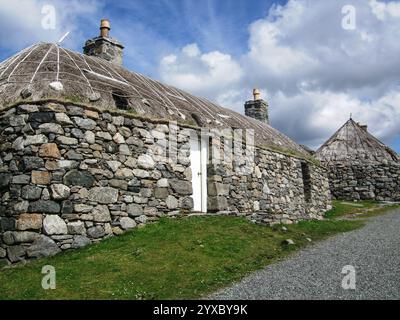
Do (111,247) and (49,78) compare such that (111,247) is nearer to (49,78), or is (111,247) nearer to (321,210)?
(49,78)

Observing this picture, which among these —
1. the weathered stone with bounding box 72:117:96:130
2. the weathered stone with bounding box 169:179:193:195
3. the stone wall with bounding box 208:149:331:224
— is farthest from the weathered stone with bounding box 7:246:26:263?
the stone wall with bounding box 208:149:331:224

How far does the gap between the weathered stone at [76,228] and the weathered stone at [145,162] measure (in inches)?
87.7

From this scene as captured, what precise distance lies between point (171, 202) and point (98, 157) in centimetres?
252

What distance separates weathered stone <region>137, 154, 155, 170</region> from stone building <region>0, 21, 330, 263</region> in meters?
0.03

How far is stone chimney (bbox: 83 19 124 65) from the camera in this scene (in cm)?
1510

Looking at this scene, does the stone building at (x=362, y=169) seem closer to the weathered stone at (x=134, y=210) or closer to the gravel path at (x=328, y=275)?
the gravel path at (x=328, y=275)

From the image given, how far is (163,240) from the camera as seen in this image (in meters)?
9.21

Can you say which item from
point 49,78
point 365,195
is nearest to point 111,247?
point 49,78

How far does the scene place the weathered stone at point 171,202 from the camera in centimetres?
1101

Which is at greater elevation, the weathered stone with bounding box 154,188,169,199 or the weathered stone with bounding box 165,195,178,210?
the weathered stone with bounding box 154,188,169,199

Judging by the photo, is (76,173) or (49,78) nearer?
(76,173)

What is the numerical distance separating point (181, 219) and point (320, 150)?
19.3 metres

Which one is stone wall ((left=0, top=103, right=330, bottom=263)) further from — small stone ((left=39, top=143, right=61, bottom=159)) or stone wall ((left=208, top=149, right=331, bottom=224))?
stone wall ((left=208, top=149, right=331, bottom=224))

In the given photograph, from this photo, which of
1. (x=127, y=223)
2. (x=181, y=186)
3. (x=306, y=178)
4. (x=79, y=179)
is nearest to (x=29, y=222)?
(x=79, y=179)
